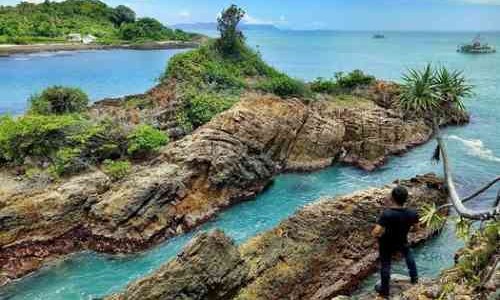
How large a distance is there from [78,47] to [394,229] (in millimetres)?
127354

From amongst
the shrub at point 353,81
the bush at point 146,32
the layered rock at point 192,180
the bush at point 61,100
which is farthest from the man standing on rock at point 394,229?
the bush at point 146,32

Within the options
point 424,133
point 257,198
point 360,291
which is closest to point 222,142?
point 257,198

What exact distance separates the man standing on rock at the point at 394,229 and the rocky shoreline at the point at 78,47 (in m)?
115

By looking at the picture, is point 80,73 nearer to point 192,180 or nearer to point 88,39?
point 88,39

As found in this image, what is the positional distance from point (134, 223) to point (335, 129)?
57.4 feet

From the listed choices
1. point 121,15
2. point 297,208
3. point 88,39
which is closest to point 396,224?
point 297,208

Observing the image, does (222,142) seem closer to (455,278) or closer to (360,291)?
(360,291)

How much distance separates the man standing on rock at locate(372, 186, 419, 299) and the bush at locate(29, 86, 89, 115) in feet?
93.1

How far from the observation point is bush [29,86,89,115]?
3571cm

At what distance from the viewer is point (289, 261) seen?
1861cm

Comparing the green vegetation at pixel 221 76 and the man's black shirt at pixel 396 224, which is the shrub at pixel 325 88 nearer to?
the green vegetation at pixel 221 76

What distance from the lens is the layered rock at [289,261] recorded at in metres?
15.8

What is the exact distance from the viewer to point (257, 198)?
30219mm

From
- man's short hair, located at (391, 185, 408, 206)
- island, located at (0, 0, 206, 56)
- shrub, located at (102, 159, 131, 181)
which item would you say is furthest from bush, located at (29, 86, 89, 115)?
island, located at (0, 0, 206, 56)
